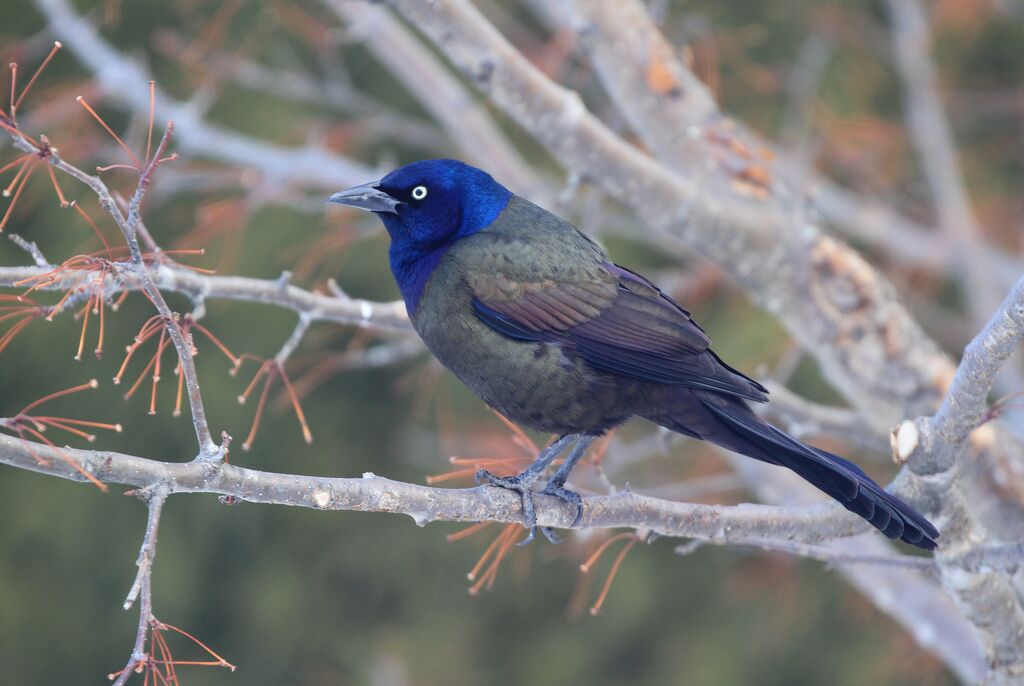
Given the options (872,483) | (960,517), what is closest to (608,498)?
(872,483)

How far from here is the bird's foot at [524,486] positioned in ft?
8.39

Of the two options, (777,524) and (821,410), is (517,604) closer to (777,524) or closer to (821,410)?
(821,410)

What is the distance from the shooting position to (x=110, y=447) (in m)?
5.07

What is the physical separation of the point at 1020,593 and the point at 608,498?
1846 mm

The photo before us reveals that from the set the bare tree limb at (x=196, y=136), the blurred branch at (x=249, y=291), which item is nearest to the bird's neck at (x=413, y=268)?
the blurred branch at (x=249, y=291)

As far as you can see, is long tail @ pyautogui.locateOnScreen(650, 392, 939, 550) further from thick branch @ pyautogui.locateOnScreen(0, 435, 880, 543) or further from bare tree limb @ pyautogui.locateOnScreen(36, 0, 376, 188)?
bare tree limb @ pyautogui.locateOnScreen(36, 0, 376, 188)

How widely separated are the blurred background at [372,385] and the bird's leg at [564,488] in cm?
141

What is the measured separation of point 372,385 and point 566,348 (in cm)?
318

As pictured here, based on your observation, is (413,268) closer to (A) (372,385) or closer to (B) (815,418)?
(B) (815,418)

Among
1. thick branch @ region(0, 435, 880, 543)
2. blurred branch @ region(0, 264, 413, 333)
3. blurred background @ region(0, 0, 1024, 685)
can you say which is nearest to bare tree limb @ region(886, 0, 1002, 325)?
blurred background @ region(0, 0, 1024, 685)

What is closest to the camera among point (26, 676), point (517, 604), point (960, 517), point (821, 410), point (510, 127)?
point (960, 517)

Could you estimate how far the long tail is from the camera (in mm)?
2445

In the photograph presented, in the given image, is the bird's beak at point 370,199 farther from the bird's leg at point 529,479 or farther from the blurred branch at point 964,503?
the blurred branch at point 964,503

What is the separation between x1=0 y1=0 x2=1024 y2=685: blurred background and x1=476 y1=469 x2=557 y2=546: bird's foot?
159 centimetres
